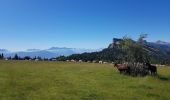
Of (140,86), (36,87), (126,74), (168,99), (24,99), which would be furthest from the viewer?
(126,74)

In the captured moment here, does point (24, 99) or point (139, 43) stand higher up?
point (139, 43)

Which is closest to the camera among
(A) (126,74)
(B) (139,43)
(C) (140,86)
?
(C) (140,86)

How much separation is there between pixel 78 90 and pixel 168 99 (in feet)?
25.5

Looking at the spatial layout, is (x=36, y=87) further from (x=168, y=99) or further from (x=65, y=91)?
(x=168, y=99)

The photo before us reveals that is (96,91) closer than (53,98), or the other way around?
(53,98)

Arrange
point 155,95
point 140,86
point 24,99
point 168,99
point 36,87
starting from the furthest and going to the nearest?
point 140,86 < point 36,87 < point 155,95 < point 168,99 < point 24,99

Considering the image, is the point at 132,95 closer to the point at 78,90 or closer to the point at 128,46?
the point at 78,90

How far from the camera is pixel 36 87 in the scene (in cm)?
3102

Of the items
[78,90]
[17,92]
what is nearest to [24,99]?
[17,92]

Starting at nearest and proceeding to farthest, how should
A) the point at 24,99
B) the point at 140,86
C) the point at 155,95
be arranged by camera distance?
the point at 24,99 < the point at 155,95 < the point at 140,86

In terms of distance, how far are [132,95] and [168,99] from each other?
2895mm

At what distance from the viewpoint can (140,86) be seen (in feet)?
110

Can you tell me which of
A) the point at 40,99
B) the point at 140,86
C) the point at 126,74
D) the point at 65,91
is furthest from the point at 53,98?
the point at 126,74

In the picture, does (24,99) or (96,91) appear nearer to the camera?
(24,99)
